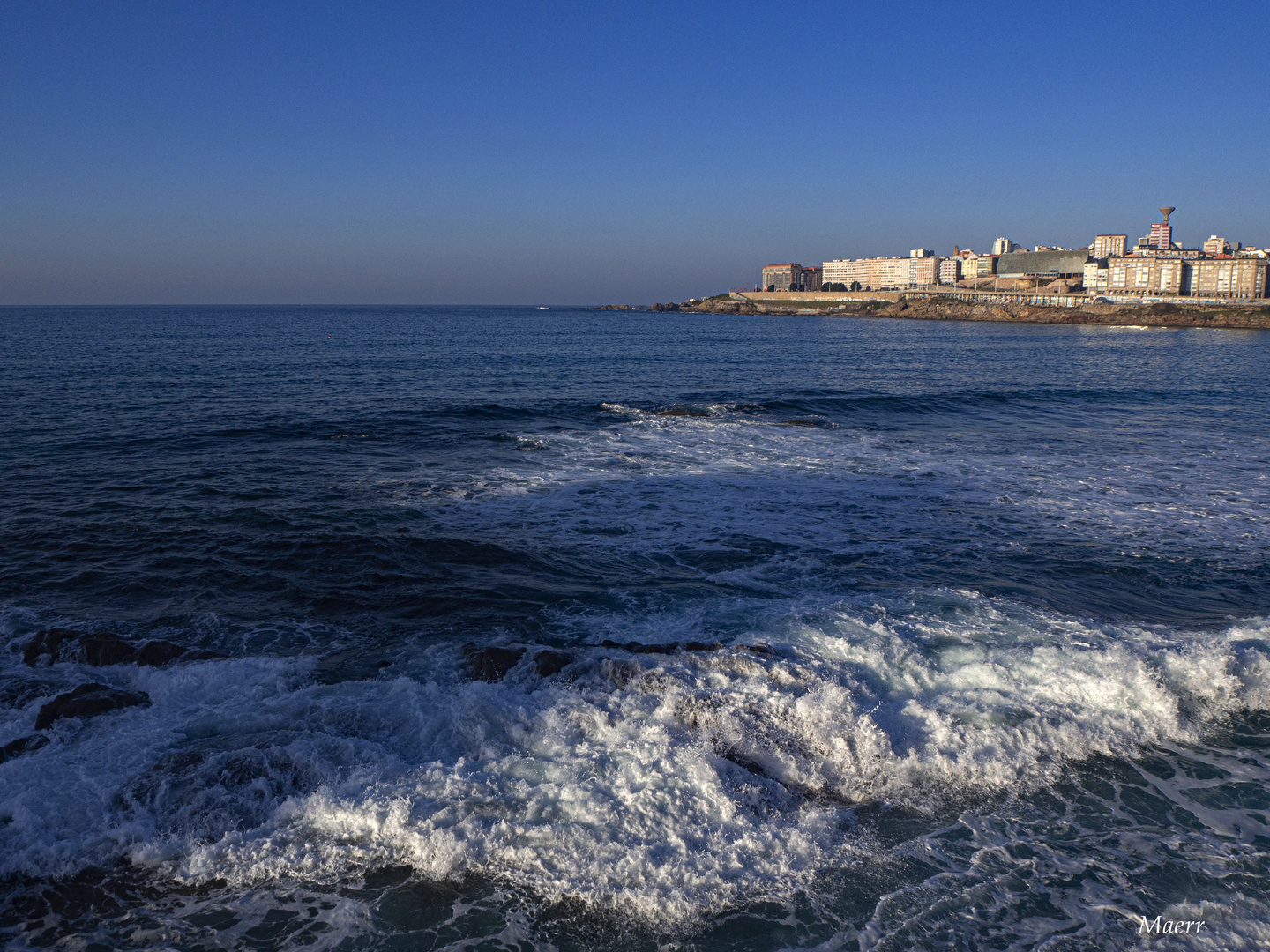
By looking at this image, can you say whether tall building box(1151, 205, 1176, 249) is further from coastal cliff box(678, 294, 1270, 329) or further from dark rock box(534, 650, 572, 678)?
dark rock box(534, 650, 572, 678)

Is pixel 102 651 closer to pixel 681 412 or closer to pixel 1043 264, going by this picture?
pixel 681 412

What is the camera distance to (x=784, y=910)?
5070mm

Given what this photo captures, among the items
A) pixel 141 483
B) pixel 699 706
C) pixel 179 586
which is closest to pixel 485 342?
pixel 141 483

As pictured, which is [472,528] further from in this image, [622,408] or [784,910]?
[622,408]

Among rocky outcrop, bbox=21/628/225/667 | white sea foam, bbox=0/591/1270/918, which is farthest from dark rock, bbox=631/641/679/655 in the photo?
rocky outcrop, bbox=21/628/225/667

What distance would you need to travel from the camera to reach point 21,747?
6.54 meters

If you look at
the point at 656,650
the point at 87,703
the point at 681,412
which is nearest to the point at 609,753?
the point at 656,650

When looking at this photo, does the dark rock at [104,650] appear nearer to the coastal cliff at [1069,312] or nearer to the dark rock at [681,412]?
the dark rock at [681,412]

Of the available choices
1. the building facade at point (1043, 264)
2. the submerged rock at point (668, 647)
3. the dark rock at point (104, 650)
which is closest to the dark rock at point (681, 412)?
the submerged rock at point (668, 647)

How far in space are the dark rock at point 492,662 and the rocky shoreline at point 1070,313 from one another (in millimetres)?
113561

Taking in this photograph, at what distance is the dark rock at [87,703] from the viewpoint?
698 centimetres

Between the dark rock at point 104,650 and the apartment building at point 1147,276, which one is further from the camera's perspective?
the apartment building at point 1147,276

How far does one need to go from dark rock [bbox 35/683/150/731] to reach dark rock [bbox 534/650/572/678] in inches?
154

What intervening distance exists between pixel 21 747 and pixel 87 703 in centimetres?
65
